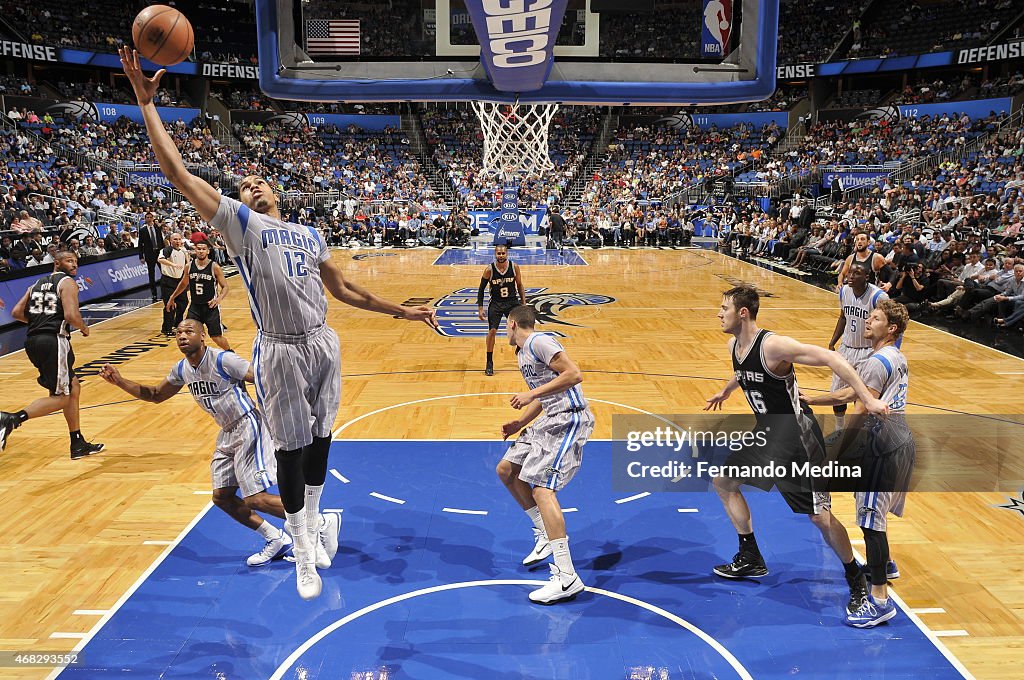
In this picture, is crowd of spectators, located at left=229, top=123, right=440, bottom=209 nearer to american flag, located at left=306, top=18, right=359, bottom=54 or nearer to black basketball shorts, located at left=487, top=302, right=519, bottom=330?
black basketball shorts, located at left=487, top=302, right=519, bottom=330

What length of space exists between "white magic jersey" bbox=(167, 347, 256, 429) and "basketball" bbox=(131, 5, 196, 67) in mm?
1738

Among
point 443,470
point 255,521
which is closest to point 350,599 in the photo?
point 255,521

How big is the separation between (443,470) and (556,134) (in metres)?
33.9

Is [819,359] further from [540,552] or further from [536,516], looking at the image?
[540,552]

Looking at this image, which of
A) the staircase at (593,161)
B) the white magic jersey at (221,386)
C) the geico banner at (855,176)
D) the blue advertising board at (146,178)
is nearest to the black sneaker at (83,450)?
the white magic jersey at (221,386)

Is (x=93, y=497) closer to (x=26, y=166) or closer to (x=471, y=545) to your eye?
(x=471, y=545)

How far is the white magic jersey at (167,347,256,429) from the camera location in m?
4.86

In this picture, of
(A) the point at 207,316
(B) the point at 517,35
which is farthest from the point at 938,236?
(A) the point at 207,316

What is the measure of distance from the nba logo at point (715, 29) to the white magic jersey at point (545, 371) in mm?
4508

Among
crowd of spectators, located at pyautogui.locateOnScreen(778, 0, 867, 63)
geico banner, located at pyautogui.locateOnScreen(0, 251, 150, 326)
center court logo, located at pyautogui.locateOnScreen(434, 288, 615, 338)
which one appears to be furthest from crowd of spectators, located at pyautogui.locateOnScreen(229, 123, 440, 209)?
crowd of spectators, located at pyautogui.locateOnScreen(778, 0, 867, 63)

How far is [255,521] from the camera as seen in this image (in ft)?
15.7

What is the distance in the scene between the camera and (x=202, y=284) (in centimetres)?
972

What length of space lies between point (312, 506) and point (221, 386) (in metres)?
1.36

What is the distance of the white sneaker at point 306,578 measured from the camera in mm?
3795
